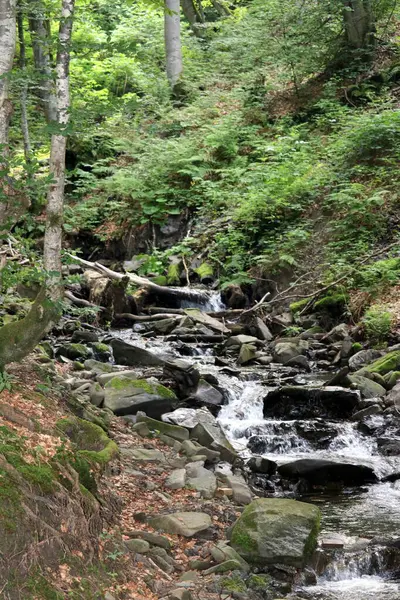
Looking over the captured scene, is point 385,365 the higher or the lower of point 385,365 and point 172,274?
the higher

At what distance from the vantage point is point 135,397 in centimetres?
877

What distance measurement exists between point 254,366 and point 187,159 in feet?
30.3

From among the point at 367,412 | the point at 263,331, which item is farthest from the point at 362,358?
the point at 263,331

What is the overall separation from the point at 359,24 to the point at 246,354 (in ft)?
39.9

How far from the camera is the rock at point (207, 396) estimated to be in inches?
391

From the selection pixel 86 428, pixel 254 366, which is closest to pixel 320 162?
pixel 254 366

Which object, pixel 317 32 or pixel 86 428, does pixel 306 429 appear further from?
pixel 317 32

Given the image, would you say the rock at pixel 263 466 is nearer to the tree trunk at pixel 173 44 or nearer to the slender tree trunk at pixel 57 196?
the slender tree trunk at pixel 57 196

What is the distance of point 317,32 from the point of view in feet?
67.2

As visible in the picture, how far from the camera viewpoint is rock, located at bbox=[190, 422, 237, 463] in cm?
806

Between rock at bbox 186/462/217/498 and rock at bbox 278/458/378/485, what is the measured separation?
119cm

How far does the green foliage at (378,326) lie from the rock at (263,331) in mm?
1968

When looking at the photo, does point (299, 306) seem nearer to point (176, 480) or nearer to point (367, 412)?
point (367, 412)

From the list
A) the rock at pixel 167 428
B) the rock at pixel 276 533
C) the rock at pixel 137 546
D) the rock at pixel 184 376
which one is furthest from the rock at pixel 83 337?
the rock at pixel 137 546
